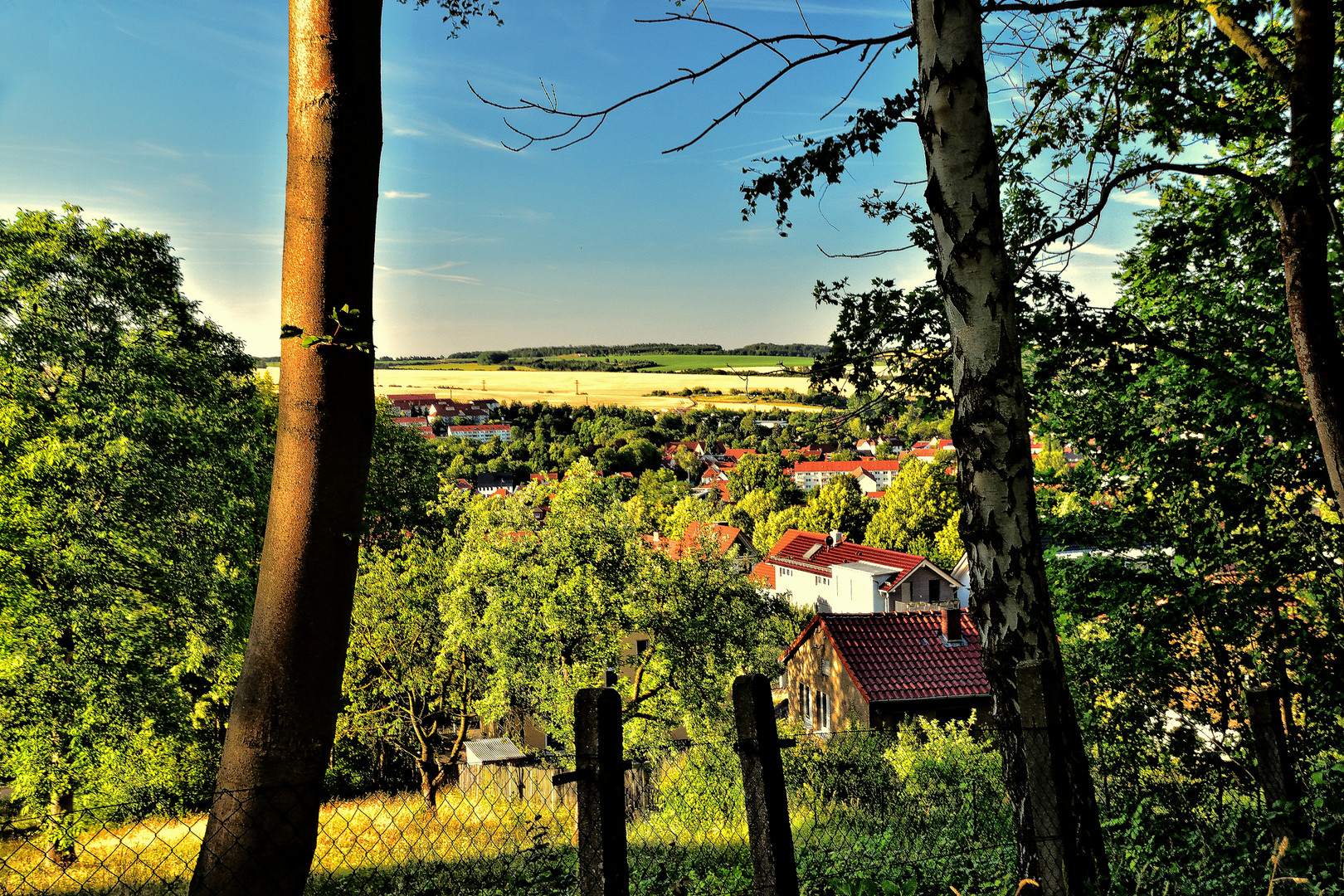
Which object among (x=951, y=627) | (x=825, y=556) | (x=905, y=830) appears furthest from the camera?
(x=825, y=556)

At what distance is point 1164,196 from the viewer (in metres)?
7.48

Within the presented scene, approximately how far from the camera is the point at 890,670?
24.2 m

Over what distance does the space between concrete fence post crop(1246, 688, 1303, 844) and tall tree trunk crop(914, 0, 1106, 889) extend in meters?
2.07

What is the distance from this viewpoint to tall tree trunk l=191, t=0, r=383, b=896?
2646mm

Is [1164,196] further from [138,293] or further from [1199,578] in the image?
[138,293]

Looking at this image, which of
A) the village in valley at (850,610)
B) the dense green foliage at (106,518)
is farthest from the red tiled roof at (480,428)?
the dense green foliage at (106,518)

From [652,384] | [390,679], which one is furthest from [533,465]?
[390,679]

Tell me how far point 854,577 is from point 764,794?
4479 cm

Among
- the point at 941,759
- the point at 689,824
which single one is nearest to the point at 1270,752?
the point at 689,824

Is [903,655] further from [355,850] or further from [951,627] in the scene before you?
[355,850]

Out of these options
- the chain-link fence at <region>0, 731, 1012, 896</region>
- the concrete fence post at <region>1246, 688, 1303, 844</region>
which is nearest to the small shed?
the chain-link fence at <region>0, 731, 1012, 896</region>

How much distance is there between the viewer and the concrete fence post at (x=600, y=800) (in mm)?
2652

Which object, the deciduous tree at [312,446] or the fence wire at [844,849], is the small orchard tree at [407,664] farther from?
the deciduous tree at [312,446]

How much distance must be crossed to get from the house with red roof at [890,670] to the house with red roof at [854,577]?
1019 cm
